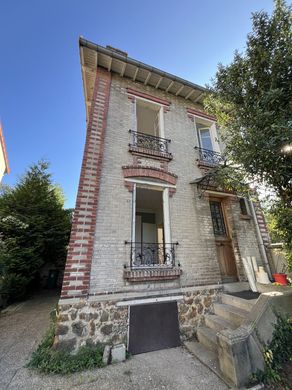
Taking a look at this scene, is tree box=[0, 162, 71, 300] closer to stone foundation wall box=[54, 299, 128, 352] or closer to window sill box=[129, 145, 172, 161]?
stone foundation wall box=[54, 299, 128, 352]

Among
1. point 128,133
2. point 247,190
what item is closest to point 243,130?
point 247,190

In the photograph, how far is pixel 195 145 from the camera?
249 inches

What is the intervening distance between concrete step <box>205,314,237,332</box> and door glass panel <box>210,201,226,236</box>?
7.81ft

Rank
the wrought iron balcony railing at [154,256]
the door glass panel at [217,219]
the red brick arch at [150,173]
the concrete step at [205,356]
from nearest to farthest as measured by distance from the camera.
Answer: the concrete step at [205,356], the wrought iron balcony railing at [154,256], the red brick arch at [150,173], the door glass panel at [217,219]

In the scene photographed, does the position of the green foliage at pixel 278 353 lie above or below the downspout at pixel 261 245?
below

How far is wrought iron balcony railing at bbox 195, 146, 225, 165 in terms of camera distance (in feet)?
20.4

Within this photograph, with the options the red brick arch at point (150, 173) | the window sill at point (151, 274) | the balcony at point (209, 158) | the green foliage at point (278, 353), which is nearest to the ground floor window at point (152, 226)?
the window sill at point (151, 274)

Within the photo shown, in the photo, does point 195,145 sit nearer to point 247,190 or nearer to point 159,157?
point 159,157

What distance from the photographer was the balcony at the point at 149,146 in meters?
5.22

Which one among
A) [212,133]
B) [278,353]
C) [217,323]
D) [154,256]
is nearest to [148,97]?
[212,133]

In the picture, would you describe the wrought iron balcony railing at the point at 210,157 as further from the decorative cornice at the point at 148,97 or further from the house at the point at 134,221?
the decorative cornice at the point at 148,97

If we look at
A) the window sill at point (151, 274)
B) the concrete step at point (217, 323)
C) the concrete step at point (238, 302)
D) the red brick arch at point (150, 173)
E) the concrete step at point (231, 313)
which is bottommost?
the concrete step at point (217, 323)

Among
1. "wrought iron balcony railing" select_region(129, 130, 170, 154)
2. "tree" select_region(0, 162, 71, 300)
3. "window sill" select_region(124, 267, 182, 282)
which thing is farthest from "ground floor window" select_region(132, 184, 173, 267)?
"tree" select_region(0, 162, 71, 300)

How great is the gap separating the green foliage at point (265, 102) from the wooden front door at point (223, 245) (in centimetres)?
227
